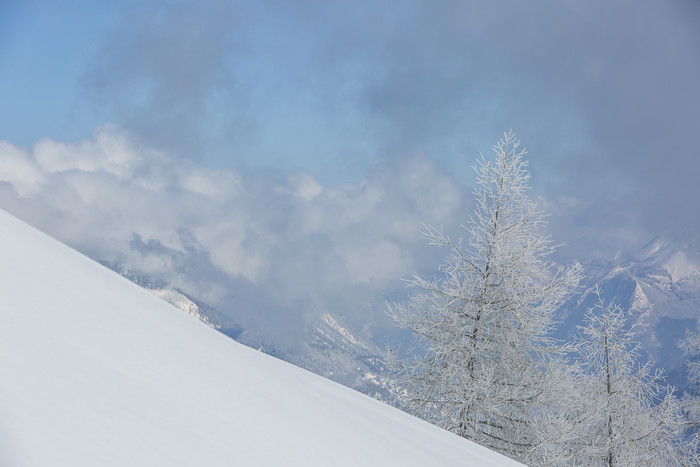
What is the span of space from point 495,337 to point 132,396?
24.4ft

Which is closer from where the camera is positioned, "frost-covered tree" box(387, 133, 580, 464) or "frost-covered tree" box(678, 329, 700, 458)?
"frost-covered tree" box(387, 133, 580, 464)

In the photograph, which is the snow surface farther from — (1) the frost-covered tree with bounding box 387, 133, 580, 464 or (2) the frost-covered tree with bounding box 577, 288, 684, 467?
(2) the frost-covered tree with bounding box 577, 288, 684, 467

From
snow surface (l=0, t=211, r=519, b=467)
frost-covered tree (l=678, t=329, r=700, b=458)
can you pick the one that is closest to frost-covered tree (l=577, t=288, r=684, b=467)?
frost-covered tree (l=678, t=329, r=700, b=458)

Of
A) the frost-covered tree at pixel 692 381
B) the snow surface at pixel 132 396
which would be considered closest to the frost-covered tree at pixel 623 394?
the frost-covered tree at pixel 692 381

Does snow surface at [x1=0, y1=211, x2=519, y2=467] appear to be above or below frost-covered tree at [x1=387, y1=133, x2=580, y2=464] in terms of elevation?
below

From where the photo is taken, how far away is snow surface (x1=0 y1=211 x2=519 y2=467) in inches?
34.5

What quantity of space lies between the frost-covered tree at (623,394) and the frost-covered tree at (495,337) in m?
3.69

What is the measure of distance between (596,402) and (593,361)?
1.24 metres

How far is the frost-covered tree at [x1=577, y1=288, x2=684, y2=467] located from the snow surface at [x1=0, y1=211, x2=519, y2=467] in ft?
35.4

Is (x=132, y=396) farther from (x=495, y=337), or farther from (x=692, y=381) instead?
(x=692, y=381)

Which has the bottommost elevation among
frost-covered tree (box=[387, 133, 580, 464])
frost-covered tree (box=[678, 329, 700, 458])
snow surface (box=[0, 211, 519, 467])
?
snow surface (box=[0, 211, 519, 467])

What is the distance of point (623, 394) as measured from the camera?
11.2 meters

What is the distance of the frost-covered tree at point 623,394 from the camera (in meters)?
10.8

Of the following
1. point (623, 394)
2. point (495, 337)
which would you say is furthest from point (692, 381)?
point (495, 337)
